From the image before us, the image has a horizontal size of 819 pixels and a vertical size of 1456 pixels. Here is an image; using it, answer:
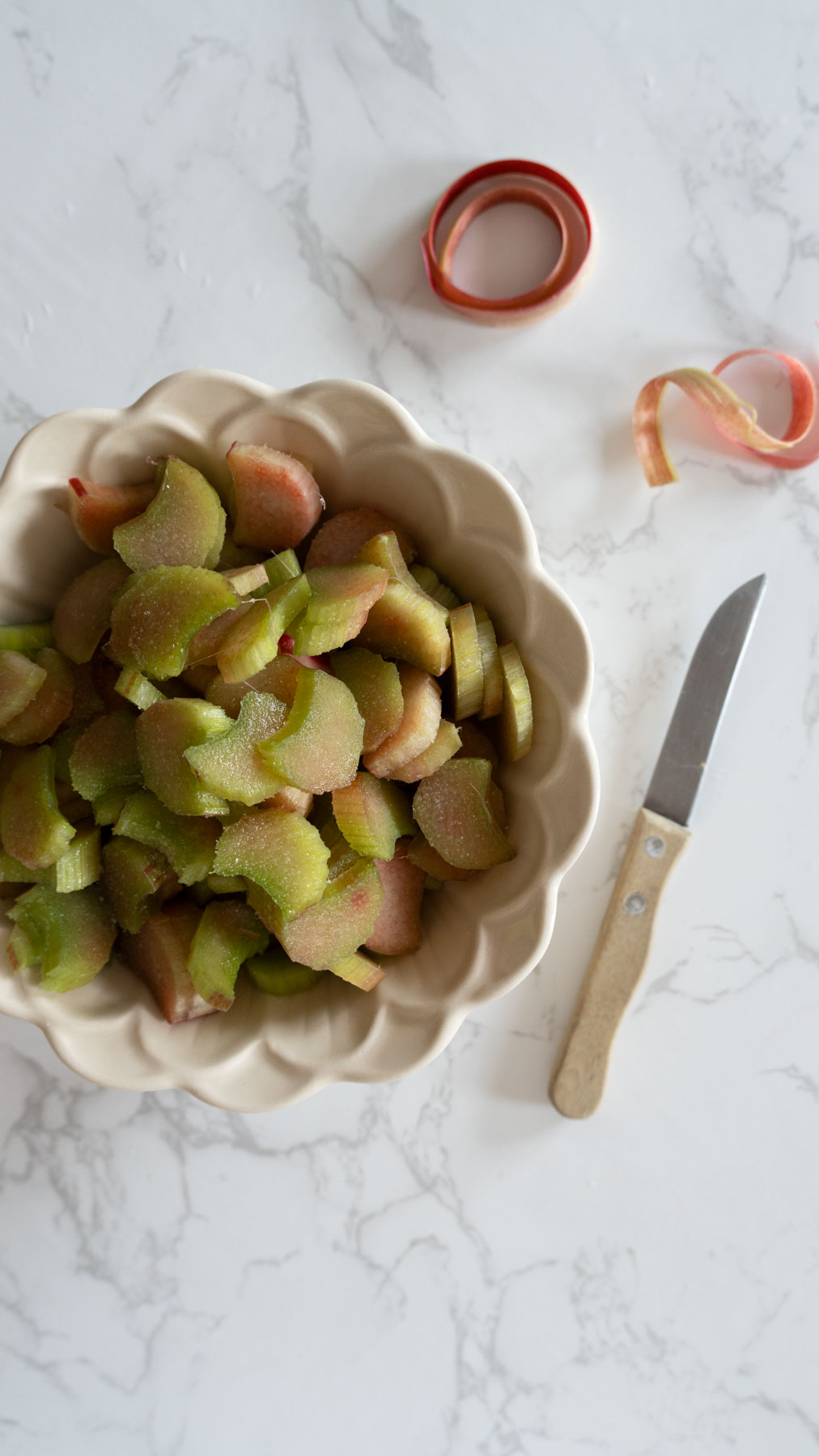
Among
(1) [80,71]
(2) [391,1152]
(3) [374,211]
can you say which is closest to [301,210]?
(3) [374,211]

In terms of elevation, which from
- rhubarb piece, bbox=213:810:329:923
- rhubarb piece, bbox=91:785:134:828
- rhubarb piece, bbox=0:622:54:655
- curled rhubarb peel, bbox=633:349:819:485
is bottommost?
rhubarb piece, bbox=91:785:134:828

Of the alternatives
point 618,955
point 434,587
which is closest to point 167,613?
point 434,587

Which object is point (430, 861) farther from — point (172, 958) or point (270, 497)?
point (270, 497)

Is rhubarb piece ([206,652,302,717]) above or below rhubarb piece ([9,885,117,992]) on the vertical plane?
above

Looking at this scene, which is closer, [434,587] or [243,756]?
[243,756]

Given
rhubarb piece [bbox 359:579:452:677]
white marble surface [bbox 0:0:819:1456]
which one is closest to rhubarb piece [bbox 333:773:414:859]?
rhubarb piece [bbox 359:579:452:677]

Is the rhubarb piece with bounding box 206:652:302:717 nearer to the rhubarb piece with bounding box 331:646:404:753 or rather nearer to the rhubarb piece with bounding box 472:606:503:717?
the rhubarb piece with bounding box 331:646:404:753
